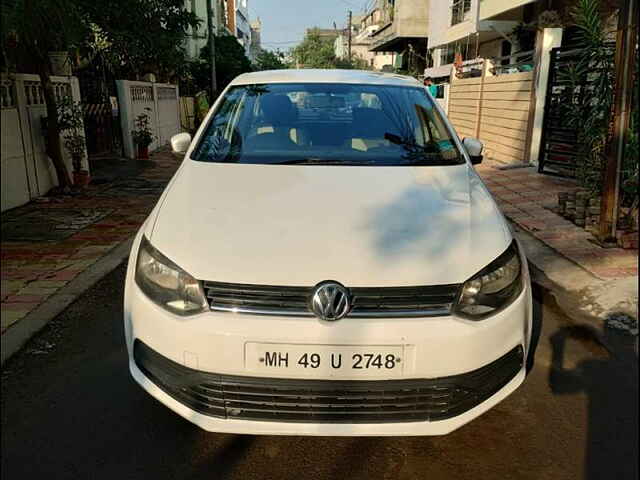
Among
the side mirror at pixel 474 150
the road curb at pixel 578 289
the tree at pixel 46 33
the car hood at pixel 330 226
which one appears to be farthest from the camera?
the tree at pixel 46 33

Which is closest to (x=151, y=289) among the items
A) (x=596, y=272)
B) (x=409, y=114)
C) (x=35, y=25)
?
(x=409, y=114)

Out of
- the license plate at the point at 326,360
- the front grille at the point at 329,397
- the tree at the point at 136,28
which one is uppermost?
the tree at the point at 136,28

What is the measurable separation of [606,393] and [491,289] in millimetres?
1244

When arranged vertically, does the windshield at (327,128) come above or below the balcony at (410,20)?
below

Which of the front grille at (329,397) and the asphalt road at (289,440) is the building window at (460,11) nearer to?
the asphalt road at (289,440)

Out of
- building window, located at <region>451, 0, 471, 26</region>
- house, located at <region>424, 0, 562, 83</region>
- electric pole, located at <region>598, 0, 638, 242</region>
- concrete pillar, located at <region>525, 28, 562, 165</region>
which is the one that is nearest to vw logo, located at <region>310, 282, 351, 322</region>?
A: electric pole, located at <region>598, 0, 638, 242</region>

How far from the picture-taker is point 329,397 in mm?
Result: 2125

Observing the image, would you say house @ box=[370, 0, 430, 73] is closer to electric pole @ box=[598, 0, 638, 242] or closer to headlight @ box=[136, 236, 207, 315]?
electric pole @ box=[598, 0, 638, 242]

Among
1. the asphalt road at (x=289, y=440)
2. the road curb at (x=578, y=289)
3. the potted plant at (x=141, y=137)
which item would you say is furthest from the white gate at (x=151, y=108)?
the asphalt road at (x=289, y=440)

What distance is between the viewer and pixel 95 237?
5.79 meters

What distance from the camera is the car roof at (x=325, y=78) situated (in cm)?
386

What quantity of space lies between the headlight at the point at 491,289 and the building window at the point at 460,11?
Result: 881 inches

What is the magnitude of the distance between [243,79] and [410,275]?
8.23 feet

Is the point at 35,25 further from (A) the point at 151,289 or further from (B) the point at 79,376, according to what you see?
(A) the point at 151,289
